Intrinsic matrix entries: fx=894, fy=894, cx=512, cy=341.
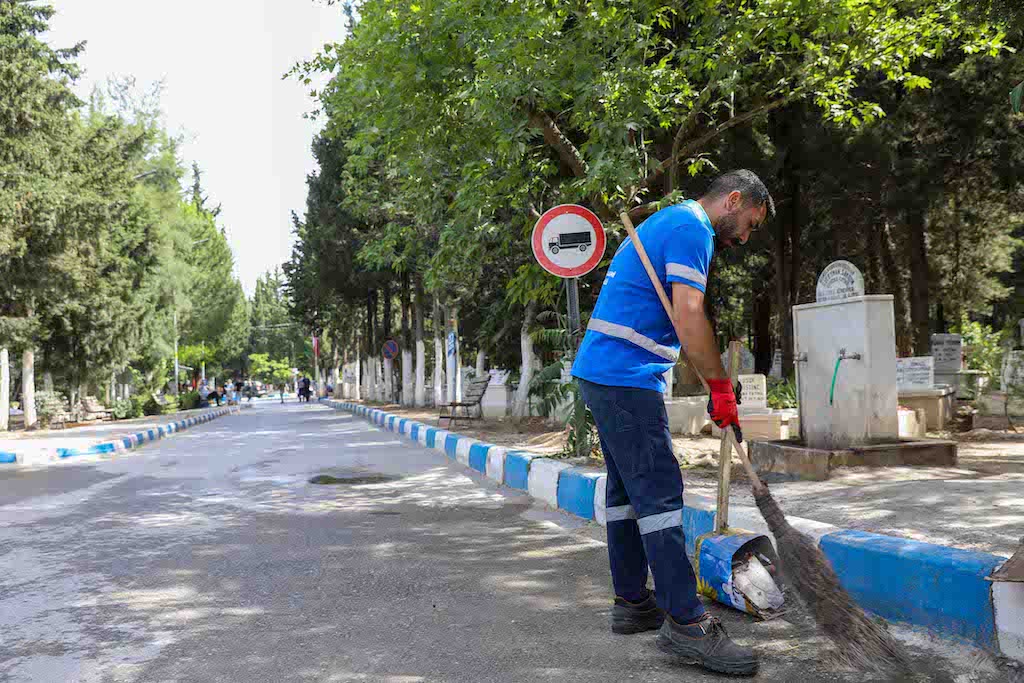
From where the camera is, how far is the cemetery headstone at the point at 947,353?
21.9m

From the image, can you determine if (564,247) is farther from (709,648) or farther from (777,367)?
(777,367)

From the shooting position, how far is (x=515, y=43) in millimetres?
9609

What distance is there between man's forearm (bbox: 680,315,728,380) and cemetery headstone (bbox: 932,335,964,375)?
67.7 ft

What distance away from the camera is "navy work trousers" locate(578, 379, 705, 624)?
341 cm

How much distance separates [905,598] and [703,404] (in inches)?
381

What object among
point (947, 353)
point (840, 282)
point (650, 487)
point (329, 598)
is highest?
point (840, 282)

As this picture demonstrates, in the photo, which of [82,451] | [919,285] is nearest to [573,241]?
[82,451]

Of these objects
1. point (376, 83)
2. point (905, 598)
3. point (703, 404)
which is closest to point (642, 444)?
point (905, 598)

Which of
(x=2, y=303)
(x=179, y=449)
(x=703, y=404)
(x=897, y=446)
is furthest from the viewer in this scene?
(x=2, y=303)

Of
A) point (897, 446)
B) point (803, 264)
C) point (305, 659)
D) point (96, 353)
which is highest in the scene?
point (803, 264)

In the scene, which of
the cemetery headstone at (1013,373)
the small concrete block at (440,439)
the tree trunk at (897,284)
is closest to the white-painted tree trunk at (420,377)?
the tree trunk at (897,284)

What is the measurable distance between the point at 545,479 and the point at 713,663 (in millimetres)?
4748

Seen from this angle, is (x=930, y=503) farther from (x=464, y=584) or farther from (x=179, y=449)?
(x=179, y=449)

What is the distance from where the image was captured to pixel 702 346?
3.44 metres
